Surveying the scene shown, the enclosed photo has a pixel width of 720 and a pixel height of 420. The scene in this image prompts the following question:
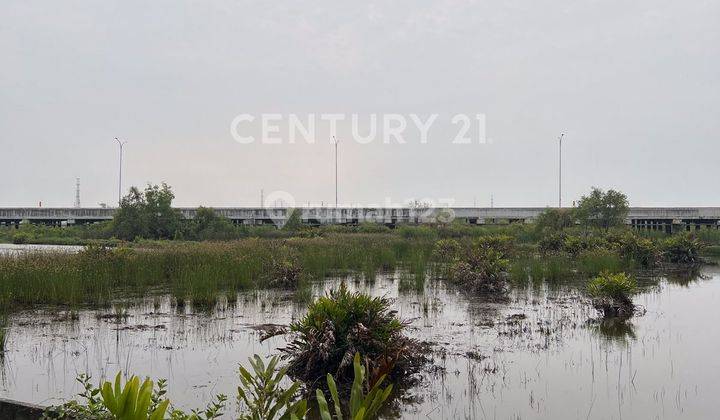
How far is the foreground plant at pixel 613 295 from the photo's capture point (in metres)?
11.8

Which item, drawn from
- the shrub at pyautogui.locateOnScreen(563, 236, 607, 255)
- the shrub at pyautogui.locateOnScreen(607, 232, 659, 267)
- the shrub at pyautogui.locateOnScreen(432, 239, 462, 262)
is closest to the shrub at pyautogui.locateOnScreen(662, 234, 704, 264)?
the shrub at pyautogui.locateOnScreen(563, 236, 607, 255)

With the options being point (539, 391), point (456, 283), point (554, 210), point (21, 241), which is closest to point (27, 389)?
point (539, 391)

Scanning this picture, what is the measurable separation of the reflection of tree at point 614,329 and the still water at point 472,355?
56 mm

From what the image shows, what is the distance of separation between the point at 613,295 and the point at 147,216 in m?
36.6

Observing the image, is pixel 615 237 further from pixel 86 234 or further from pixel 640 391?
pixel 86 234

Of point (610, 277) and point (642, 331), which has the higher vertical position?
point (610, 277)

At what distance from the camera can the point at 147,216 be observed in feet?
137

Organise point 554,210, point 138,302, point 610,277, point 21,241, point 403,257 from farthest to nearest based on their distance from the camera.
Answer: point 21,241 → point 554,210 → point 403,257 → point 138,302 → point 610,277

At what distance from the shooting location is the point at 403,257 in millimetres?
23953

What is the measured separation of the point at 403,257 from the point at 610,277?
489 inches

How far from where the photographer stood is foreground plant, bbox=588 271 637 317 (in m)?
11.8

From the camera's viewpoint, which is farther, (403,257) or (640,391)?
(403,257)

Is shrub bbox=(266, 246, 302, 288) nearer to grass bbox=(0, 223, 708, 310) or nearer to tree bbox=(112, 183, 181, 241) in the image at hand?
grass bbox=(0, 223, 708, 310)

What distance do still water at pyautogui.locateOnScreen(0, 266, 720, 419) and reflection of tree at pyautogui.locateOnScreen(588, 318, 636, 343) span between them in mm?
56
